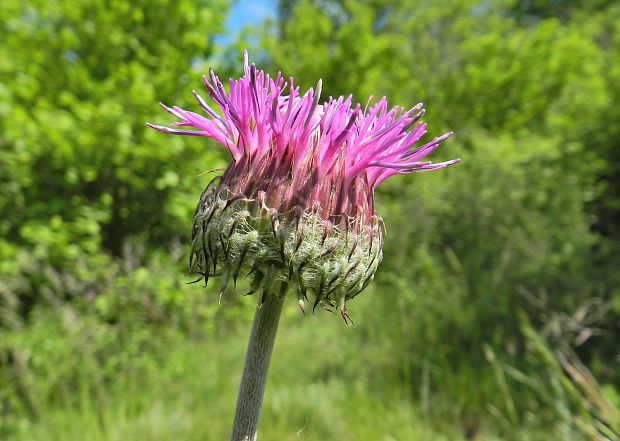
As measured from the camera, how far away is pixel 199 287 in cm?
537

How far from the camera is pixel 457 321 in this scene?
5270 mm

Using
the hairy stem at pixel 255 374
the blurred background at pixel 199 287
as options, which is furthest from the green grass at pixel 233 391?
the hairy stem at pixel 255 374

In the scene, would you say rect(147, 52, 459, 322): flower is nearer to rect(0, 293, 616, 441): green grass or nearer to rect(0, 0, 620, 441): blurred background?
rect(0, 293, 616, 441): green grass

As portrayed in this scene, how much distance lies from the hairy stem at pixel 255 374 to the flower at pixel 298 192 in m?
0.07

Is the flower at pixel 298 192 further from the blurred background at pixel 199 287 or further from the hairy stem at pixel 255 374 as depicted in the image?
the blurred background at pixel 199 287

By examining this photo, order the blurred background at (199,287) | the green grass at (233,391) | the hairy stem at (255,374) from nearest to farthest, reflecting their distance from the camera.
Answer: the hairy stem at (255,374) < the green grass at (233,391) < the blurred background at (199,287)

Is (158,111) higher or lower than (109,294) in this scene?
higher

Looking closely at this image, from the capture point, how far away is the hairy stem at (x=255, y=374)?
42.3 inches

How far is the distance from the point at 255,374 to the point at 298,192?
49 centimetres

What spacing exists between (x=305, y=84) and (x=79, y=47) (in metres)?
7.10

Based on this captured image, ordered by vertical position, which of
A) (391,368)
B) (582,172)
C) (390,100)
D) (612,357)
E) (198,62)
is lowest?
(391,368)

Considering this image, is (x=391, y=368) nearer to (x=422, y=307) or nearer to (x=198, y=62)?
(x=422, y=307)

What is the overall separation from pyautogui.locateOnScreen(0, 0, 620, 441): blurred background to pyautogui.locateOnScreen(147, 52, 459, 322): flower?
7.92ft

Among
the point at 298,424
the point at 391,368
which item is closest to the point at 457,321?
the point at 391,368
